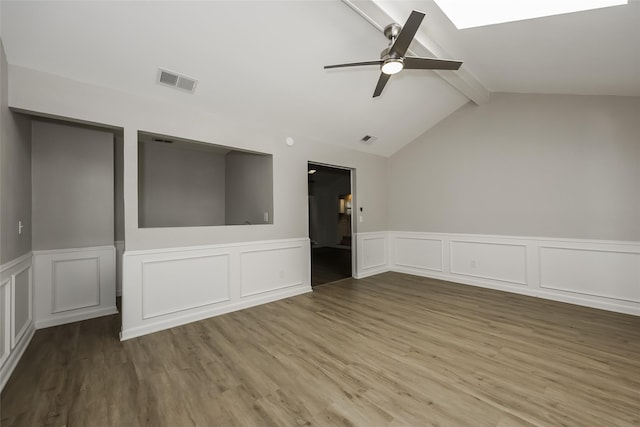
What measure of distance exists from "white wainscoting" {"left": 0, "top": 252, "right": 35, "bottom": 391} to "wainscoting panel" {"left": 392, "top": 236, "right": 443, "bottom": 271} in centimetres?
539

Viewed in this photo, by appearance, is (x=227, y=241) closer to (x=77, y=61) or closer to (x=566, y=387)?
(x=77, y=61)

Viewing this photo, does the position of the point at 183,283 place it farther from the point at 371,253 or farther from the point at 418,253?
the point at 418,253

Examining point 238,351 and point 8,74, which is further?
point 238,351

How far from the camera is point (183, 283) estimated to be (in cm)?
306

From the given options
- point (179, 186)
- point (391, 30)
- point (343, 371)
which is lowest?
point (343, 371)

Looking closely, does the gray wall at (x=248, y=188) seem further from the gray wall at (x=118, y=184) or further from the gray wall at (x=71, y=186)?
the gray wall at (x=71, y=186)

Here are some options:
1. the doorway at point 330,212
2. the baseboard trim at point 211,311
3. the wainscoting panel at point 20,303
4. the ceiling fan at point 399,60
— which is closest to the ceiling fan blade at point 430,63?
the ceiling fan at point 399,60

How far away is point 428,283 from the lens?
4645 mm

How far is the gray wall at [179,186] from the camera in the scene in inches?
183

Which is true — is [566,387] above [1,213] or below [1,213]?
below

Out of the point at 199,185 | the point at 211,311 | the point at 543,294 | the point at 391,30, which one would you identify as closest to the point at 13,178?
the point at 211,311

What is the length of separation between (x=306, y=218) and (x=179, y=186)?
8.60ft

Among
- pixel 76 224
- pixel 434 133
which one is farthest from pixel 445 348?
pixel 76 224

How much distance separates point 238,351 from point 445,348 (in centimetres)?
189
